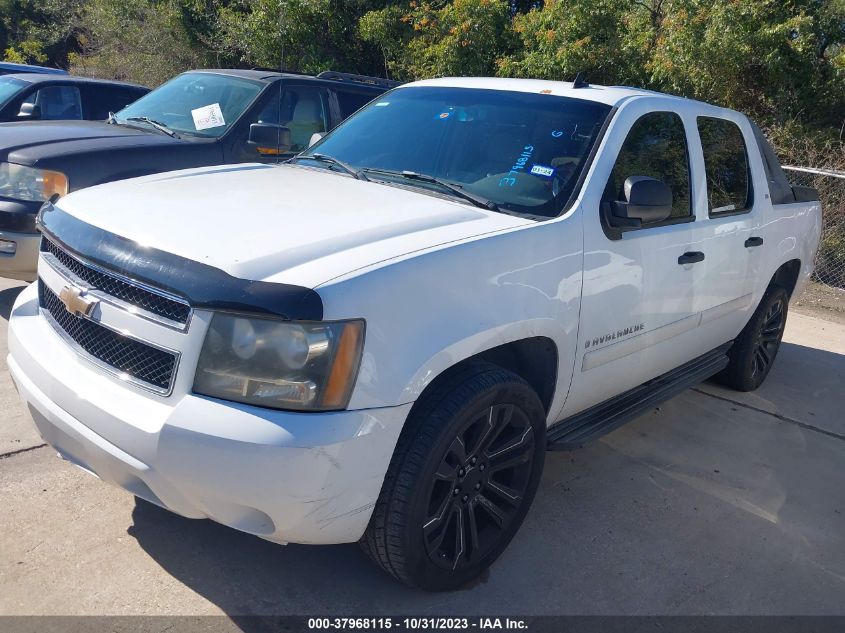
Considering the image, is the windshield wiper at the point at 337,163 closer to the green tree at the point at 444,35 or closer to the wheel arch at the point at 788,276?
the wheel arch at the point at 788,276

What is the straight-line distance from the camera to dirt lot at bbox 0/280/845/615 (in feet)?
9.75

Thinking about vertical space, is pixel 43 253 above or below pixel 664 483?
above

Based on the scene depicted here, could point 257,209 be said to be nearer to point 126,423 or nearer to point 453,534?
point 126,423

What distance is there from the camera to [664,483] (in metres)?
4.20

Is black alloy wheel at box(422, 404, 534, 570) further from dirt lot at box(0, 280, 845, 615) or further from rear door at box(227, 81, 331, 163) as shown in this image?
rear door at box(227, 81, 331, 163)

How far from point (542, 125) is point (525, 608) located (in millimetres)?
2125

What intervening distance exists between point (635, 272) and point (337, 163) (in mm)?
1533

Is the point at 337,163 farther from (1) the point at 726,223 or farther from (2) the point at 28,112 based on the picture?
(2) the point at 28,112

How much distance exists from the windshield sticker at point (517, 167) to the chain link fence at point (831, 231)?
20.3ft

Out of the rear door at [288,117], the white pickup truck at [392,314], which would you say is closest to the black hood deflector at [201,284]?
the white pickup truck at [392,314]

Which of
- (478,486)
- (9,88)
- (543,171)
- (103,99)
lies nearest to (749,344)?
(543,171)

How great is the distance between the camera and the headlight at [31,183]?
520cm

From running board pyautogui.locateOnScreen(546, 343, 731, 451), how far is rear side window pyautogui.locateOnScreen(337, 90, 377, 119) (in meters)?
3.92

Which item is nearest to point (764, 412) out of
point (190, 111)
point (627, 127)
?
point (627, 127)
